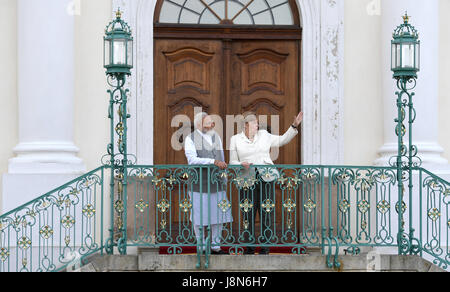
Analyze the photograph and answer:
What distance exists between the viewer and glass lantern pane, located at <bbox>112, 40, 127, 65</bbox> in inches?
403

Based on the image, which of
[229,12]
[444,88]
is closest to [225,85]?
[229,12]

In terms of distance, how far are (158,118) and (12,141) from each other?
76.5 inches

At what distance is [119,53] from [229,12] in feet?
8.54

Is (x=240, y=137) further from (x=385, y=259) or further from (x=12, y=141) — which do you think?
(x=12, y=141)

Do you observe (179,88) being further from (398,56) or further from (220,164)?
(398,56)

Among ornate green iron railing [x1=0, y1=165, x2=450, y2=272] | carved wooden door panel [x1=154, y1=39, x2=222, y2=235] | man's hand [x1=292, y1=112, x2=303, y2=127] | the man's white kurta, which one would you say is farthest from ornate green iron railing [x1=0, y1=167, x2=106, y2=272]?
man's hand [x1=292, y1=112, x2=303, y2=127]

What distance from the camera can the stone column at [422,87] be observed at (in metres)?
11.8

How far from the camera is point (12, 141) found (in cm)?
1190

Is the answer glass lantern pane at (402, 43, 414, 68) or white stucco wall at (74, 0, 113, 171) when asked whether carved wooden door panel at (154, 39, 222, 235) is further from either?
glass lantern pane at (402, 43, 414, 68)

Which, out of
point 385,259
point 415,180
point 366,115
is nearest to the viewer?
point 385,259

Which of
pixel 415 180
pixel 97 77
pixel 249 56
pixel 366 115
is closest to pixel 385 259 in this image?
pixel 415 180

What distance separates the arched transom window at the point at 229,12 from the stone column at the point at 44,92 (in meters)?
1.47

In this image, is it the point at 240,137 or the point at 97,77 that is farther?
the point at 97,77

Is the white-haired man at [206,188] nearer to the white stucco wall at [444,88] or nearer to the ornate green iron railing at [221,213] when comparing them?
the ornate green iron railing at [221,213]
